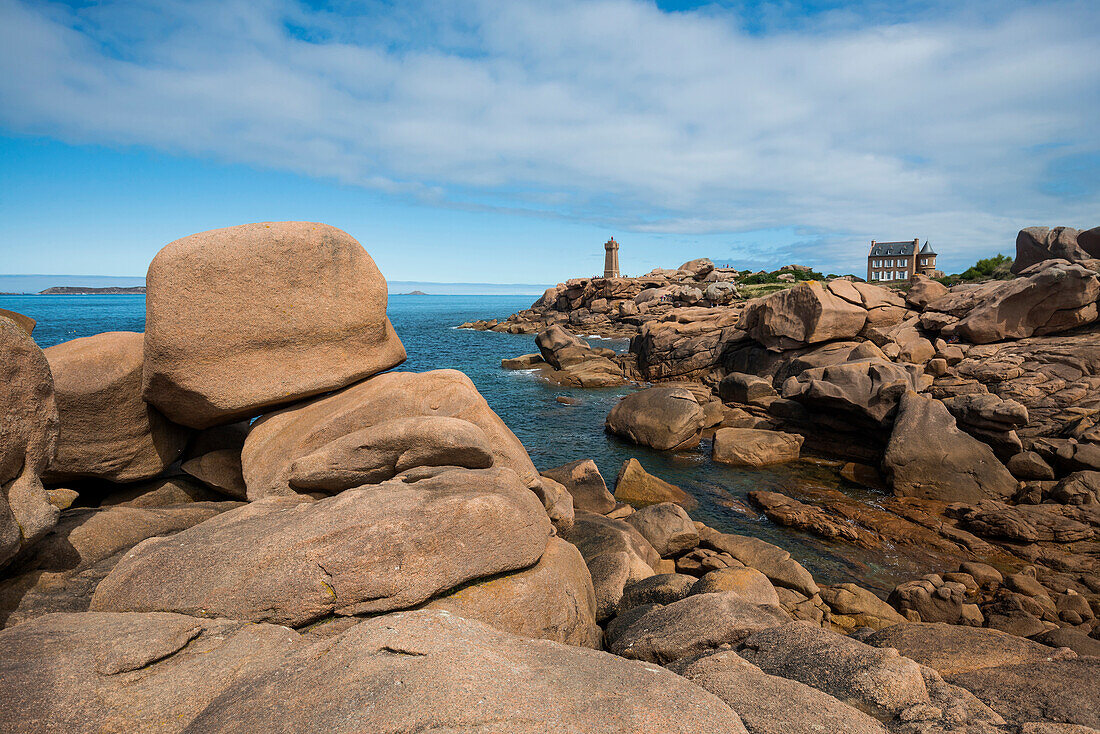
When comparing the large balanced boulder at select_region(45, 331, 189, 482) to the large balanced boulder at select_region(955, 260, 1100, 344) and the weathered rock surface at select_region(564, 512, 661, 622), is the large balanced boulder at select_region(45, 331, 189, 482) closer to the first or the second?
the weathered rock surface at select_region(564, 512, 661, 622)

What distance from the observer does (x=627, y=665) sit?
4.29m

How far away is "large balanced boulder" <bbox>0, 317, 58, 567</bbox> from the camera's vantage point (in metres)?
4.99

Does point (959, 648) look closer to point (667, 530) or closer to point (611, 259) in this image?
point (667, 530)

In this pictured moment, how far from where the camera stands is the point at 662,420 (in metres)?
22.1

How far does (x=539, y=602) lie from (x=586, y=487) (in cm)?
930

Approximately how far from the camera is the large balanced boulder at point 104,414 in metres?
7.82

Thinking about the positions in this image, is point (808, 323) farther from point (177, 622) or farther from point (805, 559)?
point (177, 622)

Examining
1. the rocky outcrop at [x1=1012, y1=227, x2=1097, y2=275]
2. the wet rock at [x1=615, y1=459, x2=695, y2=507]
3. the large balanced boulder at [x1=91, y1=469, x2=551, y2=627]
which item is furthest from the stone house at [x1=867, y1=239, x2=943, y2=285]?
the large balanced boulder at [x1=91, y1=469, x2=551, y2=627]

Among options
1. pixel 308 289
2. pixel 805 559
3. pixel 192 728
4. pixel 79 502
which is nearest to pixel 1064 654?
pixel 805 559

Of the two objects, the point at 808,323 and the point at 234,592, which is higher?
the point at 808,323

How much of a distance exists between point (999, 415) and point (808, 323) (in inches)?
438

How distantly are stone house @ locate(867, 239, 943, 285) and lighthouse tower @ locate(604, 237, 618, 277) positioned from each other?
1486 inches

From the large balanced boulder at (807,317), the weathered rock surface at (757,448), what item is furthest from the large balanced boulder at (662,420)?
the large balanced boulder at (807,317)

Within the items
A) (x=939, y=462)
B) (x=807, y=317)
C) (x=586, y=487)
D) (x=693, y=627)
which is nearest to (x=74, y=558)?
(x=693, y=627)
